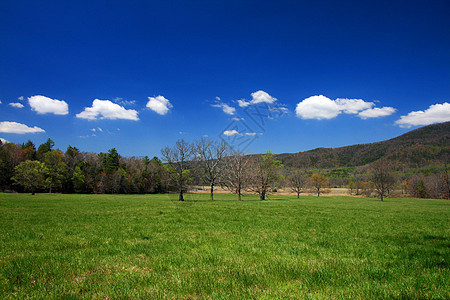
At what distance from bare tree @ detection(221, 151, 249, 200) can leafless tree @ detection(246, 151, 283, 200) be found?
182 cm

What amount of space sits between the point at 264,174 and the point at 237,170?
246 inches

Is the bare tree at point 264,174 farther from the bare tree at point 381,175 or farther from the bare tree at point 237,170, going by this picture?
the bare tree at point 381,175

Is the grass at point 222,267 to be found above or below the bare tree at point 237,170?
below

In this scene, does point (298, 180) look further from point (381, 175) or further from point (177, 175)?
point (177, 175)

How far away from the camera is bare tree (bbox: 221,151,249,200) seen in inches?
1841

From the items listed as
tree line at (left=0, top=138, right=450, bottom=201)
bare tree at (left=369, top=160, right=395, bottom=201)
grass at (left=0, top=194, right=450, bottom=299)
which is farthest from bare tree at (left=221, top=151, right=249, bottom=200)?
grass at (left=0, top=194, right=450, bottom=299)

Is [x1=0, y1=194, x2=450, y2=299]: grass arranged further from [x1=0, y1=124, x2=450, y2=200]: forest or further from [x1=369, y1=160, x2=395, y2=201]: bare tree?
[x1=369, y1=160, x2=395, y2=201]: bare tree

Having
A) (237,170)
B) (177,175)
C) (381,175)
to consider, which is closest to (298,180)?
(381,175)

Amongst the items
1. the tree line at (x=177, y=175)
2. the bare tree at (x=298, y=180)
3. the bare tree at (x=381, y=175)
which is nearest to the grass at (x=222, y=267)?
the tree line at (x=177, y=175)

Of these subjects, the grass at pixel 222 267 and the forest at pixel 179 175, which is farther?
the forest at pixel 179 175

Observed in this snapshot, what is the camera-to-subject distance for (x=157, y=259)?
240 inches

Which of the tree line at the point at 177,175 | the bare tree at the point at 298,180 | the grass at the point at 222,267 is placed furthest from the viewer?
the bare tree at the point at 298,180

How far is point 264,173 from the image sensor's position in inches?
1892

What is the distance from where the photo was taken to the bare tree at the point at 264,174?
48281 millimetres
